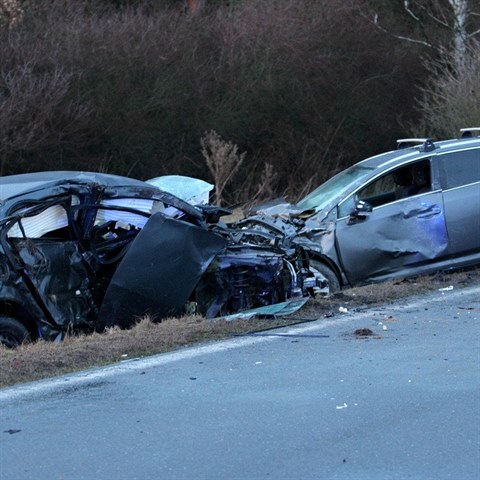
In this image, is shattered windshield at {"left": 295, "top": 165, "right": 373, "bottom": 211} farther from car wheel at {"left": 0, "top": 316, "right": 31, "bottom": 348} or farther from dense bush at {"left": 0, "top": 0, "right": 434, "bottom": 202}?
dense bush at {"left": 0, "top": 0, "right": 434, "bottom": 202}

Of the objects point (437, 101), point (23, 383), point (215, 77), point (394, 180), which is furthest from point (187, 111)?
point (23, 383)

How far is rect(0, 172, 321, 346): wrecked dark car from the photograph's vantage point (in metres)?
8.26

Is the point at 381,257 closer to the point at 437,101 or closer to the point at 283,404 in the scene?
the point at 283,404

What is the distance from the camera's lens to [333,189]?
37.5ft

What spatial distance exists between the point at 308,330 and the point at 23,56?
437 inches

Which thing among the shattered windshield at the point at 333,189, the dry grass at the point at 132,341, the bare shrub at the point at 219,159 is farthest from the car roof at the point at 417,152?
the bare shrub at the point at 219,159

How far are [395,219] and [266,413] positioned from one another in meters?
5.43

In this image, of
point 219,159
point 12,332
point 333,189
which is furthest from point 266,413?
point 219,159

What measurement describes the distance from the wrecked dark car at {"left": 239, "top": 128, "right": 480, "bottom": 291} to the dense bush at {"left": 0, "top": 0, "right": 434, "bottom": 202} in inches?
287

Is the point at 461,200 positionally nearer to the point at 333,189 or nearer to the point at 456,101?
the point at 333,189

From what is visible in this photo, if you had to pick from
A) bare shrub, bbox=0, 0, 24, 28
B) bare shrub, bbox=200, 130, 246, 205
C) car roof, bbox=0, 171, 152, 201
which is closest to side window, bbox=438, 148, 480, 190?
car roof, bbox=0, 171, 152, 201

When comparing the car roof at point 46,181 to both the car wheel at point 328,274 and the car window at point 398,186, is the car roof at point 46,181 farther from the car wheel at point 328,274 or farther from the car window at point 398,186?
the car window at point 398,186

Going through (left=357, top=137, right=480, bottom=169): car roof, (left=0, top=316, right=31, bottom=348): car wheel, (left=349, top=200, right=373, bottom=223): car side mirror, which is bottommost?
(left=0, top=316, right=31, bottom=348): car wheel

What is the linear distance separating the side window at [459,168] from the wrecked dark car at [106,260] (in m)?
2.99
